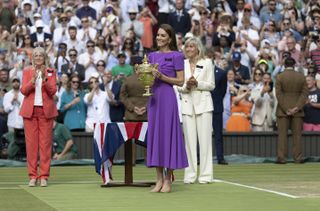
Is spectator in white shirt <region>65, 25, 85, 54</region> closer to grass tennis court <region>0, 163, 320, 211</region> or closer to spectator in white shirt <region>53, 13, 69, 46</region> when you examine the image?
spectator in white shirt <region>53, 13, 69, 46</region>

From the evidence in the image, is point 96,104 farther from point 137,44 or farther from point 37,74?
point 37,74

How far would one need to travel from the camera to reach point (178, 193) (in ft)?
53.1

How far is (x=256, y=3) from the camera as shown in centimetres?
3284

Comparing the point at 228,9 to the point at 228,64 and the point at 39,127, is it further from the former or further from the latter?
the point at 39,127

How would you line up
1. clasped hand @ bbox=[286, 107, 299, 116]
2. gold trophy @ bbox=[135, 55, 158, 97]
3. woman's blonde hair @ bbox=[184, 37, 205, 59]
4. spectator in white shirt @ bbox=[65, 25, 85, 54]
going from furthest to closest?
spectator in white shirt @ bbox=[65, 25, 85, 54]
clasped hand @ bbox=[286, 107, 299, 116]
woman's blonde hair @ bbox=[184, 37, 205, 59]
gold trophy @ bbox=[135, 55, 158, 97]

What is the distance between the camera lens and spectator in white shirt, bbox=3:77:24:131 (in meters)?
24.6

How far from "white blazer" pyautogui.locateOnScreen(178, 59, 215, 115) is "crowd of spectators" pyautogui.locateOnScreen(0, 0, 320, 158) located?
5.58 meters

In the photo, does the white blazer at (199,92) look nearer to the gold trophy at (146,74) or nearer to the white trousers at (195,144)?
the white trousers at (195,144)

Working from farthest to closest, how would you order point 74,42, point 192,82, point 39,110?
point 74,42 → point 192,82 → point 39,110

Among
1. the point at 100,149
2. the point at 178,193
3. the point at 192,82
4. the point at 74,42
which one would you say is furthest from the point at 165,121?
the point at 74,42

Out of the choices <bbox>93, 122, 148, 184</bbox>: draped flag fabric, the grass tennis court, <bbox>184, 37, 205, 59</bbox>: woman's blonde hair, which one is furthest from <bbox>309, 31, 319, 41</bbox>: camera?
<bbox>93, 122, 148, 184</bbox>: draped flag fabric

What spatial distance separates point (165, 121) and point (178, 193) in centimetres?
100

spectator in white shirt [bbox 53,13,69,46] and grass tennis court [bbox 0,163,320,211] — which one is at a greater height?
spectator in white shirt [bbox 53,13,69,46]

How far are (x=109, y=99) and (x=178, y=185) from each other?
798 cm
